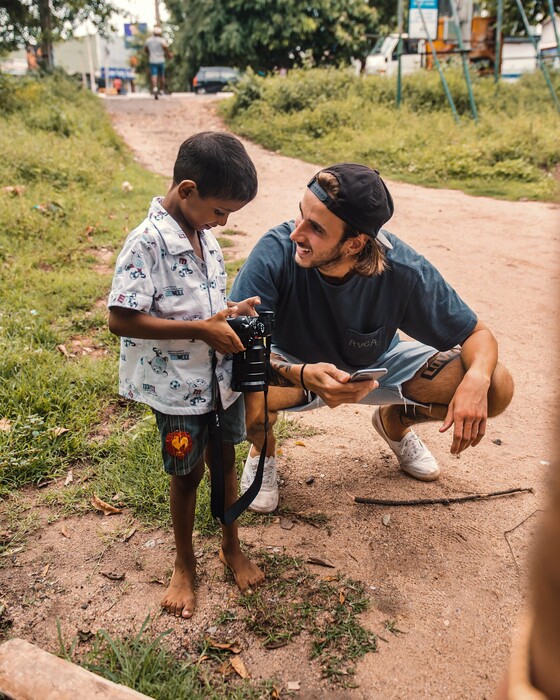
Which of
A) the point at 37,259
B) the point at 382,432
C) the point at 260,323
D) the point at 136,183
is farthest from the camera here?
the point at 136,183

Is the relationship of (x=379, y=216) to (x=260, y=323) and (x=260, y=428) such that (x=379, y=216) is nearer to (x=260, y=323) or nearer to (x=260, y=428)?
(x=260, y=323)

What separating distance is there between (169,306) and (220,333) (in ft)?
0.68

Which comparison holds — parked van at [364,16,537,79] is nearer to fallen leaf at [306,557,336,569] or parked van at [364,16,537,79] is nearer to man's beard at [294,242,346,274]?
man's beard at [294,242,346,274]

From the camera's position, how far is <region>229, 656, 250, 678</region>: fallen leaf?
2.12 meters

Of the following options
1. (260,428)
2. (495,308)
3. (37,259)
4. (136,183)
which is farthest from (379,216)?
(136,183)

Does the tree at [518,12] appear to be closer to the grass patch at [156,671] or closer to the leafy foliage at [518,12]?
the leafy foliage at [518,12]

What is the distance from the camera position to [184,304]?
6.97ft

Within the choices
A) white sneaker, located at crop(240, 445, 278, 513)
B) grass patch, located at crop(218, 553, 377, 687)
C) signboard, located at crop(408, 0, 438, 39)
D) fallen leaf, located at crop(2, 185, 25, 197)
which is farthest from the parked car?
grass patch, located at crop(218, 553, 377, 687)

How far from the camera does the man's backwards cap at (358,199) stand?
2.57 meters

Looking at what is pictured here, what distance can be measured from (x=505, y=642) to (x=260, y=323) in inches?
54.2

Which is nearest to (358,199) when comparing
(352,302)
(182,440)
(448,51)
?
(352,302)

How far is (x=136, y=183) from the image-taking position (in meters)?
9.09

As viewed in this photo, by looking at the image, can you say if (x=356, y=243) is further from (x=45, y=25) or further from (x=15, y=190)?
(x=45, y=25)

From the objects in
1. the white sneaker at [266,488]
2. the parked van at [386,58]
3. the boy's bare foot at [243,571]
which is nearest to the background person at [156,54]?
the parked van at [386,58]
